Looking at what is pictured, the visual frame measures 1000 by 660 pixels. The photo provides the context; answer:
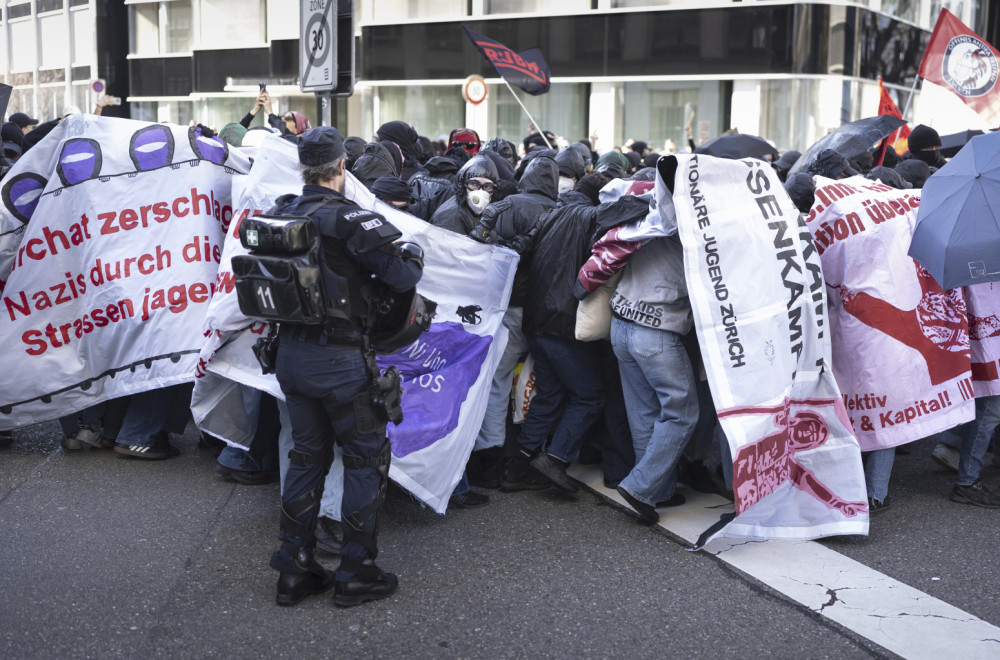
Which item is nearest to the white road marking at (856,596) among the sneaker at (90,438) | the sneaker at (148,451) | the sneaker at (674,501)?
the sneaker at (674,501)

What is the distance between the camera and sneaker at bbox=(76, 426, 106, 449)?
619cm

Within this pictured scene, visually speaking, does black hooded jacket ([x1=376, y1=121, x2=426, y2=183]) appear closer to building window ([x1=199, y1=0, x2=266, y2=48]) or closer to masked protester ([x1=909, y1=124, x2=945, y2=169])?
masked protester ([x1=909, y1=124, x2=945, y2=169])

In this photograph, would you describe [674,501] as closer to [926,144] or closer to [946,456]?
[946,456]

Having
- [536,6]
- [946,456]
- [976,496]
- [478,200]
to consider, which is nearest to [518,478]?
[478,200]

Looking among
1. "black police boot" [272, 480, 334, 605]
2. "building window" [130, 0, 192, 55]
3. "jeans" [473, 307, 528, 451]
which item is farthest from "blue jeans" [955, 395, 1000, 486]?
"building window" [130, 0, 192, 55]

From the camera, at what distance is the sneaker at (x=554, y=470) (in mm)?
5473

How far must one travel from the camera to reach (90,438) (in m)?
6.19

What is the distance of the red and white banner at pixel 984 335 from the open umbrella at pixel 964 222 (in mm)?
673

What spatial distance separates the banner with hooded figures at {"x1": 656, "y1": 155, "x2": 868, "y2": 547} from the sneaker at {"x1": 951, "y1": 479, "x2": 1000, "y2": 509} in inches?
37.1

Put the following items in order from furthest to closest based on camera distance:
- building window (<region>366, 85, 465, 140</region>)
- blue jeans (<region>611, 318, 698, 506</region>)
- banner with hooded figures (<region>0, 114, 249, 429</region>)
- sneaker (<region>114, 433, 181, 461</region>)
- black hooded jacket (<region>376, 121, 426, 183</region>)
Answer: building window (<region>366, 85, 465, 140</region>)
black hooded jacket (<region>376, 121, 426, 183</region>)
sneaker (<region>114, 433, 181, 461</region>)
banner with hooded figures (<region>0, 114, 249, 429</region>)
blue jeans (<region>611, 318, 698, 506</region>)

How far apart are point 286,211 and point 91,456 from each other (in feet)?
9.27

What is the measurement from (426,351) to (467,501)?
0.85m

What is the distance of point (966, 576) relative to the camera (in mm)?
A: 4547

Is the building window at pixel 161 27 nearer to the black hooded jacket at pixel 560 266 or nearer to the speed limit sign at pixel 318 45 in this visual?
the speed limit sign at pixel 318 45
